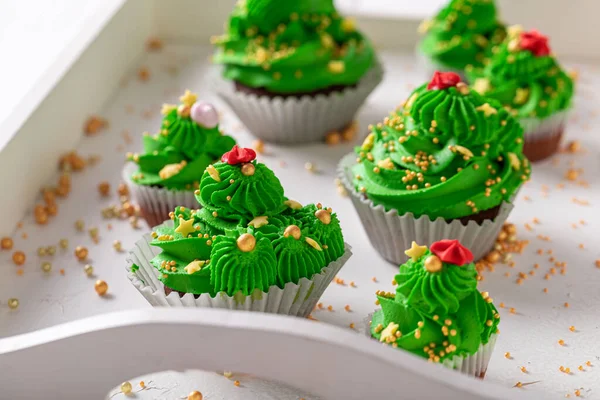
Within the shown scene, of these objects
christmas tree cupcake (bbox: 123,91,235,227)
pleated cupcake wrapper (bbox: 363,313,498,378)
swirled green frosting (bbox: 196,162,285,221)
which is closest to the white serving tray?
pleated cupcake wrapper (bbox: 363,313,498,378)

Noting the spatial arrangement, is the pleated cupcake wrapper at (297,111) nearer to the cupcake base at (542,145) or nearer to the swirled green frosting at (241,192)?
the cupcake base at (542,145)

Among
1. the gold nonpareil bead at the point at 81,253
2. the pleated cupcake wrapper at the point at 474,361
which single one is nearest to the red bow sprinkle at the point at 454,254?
the pleated cupcake wrapper at the point at 474,361

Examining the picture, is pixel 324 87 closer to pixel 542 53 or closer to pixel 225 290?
pixel 542 53

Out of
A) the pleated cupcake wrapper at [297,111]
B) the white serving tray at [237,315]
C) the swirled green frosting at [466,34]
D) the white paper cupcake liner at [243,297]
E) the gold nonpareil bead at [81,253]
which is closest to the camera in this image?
the white serving tray at [237,315]

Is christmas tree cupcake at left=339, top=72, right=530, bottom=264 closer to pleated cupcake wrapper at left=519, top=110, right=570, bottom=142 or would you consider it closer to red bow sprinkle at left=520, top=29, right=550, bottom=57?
pleated cupcake wrapper at left=519, top=110, right=570, bottom=142

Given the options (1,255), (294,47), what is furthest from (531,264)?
(1,255)

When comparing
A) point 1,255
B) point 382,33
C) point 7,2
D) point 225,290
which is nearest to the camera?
point 225,290
